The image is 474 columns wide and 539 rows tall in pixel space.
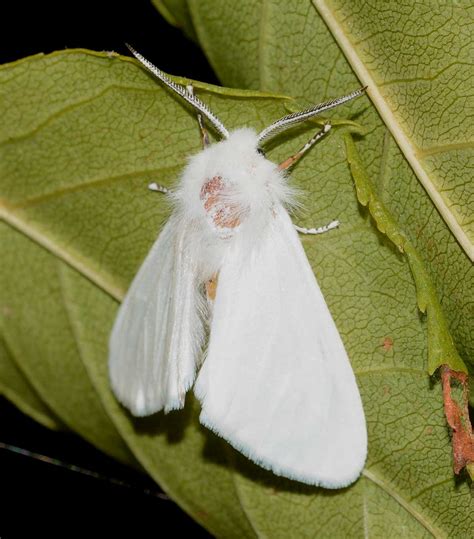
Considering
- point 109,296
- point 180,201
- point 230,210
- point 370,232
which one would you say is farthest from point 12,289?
point 370,232

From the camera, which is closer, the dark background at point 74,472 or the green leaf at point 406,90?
the green leaf at point 406,90

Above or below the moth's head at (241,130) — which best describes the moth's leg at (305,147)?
below

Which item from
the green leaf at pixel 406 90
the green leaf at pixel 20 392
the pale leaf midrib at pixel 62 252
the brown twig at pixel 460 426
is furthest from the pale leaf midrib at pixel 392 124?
the green leaf at pixel 20 392

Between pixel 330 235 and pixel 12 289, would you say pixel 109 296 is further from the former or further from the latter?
pixel 330 235

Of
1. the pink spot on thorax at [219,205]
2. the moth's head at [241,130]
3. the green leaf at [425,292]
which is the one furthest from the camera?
the pink spot on thorax at [219,205]

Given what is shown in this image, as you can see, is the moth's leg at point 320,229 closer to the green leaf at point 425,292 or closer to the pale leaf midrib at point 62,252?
the green leaf at point 425,292

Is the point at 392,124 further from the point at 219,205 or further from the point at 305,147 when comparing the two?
the point at 219,205
